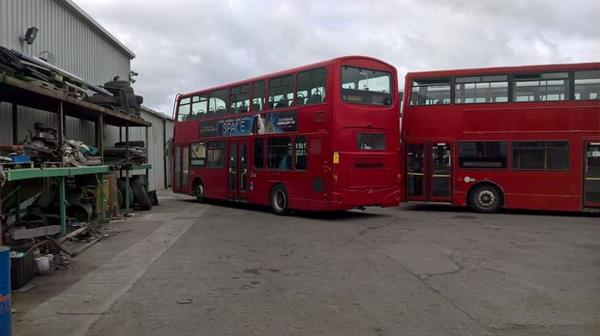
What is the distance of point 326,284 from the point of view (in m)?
6.67

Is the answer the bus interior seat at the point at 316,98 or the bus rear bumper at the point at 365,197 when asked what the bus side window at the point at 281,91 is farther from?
the bus rear bumper at the point at 365,197

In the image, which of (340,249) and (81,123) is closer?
(340,249)

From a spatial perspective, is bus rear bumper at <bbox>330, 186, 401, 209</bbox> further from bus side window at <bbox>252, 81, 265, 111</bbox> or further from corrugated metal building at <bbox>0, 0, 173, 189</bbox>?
corrugated metal building at <bbox>0, 0, 173, 189</bbox>

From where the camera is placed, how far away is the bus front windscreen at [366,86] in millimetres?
13445

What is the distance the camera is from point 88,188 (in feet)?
42.3

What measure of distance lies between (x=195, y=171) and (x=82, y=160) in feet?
26.2

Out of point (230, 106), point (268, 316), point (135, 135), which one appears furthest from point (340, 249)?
point (135, 135)

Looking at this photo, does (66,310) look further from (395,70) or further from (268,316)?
(395,70)

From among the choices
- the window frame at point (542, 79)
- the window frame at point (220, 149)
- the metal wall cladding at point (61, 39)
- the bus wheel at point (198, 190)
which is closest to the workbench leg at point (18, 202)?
the metal wall cladding at point (61, 39)

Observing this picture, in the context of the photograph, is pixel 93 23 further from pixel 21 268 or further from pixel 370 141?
pixel 21 268

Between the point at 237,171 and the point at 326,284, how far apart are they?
11.0 meters

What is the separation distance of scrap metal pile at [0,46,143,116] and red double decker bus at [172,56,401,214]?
3.30m

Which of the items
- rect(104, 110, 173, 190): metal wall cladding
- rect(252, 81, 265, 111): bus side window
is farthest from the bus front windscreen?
rect(104, 110, 173, 190): metal wall cladding

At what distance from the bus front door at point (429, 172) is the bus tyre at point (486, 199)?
0.72 metres
